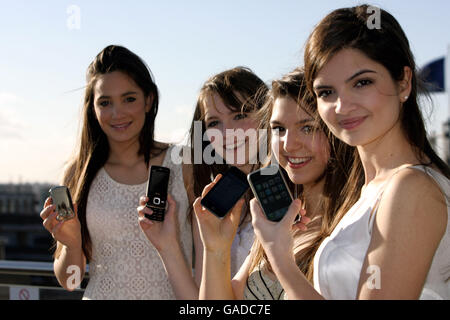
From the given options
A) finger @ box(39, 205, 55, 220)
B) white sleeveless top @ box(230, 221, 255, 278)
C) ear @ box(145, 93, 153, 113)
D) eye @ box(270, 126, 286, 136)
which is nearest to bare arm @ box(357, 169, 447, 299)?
eye @ box(270, 126, 286, 136)

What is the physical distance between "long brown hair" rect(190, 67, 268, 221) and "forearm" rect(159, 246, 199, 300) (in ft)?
2.04

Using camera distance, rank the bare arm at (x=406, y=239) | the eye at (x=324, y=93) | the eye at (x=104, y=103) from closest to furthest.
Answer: the bare arm at (x=406, y=239) < the eye at (x=324, y=93) < the eye at (x=104, y=103)

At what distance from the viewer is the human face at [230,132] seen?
11.5 ft

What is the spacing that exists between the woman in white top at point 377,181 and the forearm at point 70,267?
1.84m

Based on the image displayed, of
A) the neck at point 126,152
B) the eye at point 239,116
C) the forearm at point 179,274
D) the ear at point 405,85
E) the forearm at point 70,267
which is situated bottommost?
the forearm at point 70,267

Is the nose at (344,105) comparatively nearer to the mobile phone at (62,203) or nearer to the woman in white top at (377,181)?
the woman in white top at (377,181)

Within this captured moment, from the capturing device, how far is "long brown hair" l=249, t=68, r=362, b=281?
2580 mm

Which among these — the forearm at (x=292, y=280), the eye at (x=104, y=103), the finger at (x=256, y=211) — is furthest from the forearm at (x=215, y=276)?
the eye at (x=104, y=103)

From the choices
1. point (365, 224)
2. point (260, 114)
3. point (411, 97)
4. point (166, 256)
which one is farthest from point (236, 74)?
point (365, 224)

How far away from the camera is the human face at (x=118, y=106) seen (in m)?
3.65

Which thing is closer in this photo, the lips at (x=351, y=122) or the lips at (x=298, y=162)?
the lips at (x=351, y=122)

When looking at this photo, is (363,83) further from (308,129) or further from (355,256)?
(308,129)

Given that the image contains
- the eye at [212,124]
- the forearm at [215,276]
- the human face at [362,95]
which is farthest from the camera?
the eye at [212,124]

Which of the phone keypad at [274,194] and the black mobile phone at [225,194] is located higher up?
the phone keypad at [274,194]
